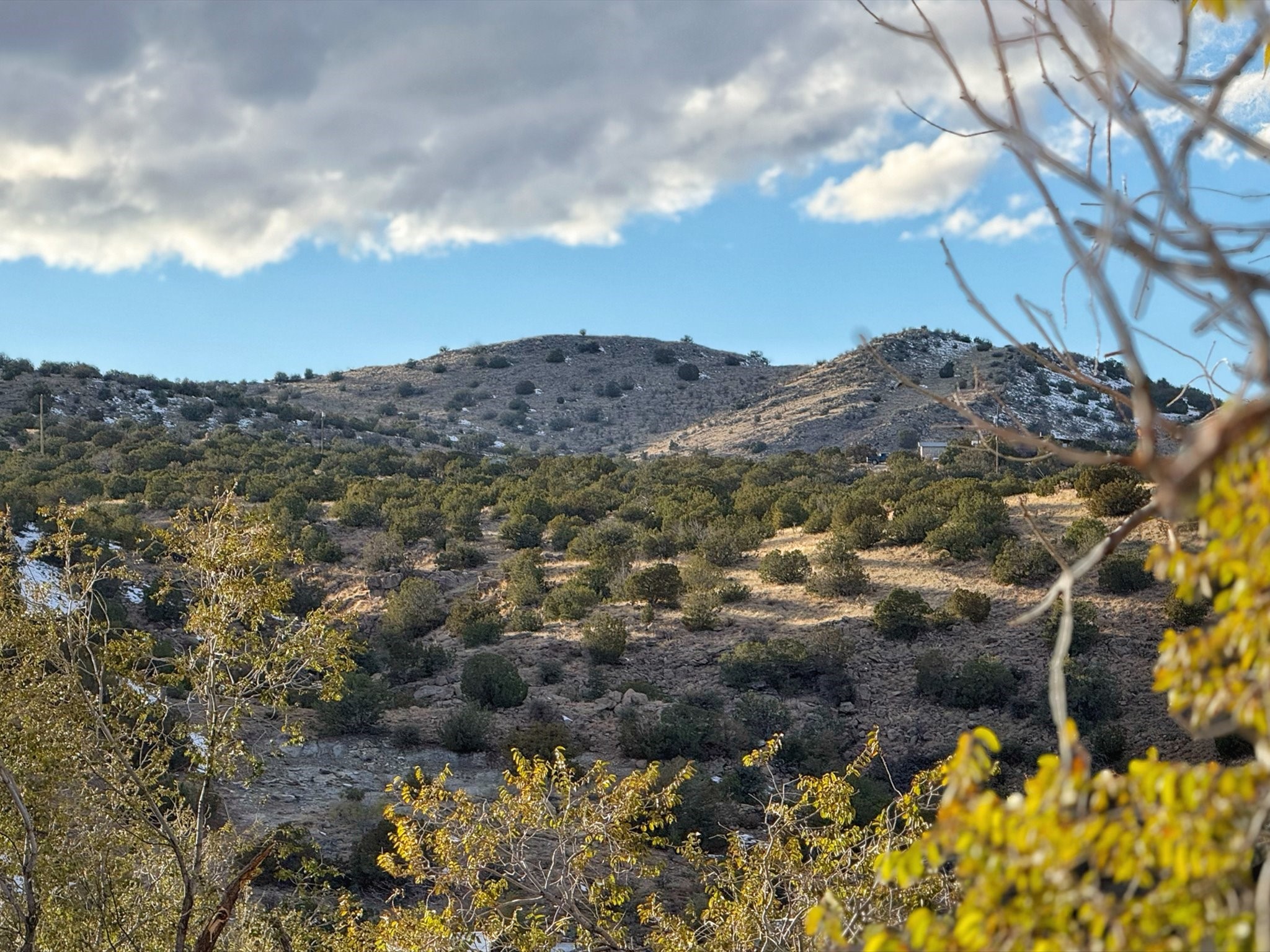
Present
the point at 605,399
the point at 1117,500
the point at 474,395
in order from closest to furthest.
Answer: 1. the point at 1117,500
2. the point at 474,395
3. the point at 605,399

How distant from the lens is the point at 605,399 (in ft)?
254

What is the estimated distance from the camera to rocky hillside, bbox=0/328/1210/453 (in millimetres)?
59156

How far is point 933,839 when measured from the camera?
3135 millimetres

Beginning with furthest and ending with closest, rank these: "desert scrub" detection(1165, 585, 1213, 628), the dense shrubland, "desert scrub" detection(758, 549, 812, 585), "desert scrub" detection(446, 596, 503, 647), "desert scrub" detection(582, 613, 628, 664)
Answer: "desert scrub" detection(758, 549, 812, 585) < "desert scrub" detection(446, 596, 503, 647) < "desert scrub" detection(582, 613, 628, 664) < "desert scrub" detection(1165, 585, 1213, 628) < the dense shrubland

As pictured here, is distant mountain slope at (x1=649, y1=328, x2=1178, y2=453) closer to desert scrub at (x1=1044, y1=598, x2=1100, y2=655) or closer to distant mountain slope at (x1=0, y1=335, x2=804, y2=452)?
distant mountain slope at (x1=0, y1=335, x2=804, y2=452)

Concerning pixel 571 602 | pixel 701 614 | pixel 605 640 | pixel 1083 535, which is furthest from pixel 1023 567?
pixel 571 602

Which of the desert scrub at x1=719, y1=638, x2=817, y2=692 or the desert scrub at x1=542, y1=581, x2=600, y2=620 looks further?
the desert scrub at x1=542, y1=581, x2=600, y2=620

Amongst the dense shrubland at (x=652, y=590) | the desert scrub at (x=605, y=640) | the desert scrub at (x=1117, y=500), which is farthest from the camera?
the desert scrub at (x=1117, y=500)

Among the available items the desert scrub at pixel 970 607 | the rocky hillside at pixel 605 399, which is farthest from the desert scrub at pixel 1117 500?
the rocky hillside at pixel 605 399

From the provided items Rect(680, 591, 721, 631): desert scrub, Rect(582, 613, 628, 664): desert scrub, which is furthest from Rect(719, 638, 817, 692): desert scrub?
Rect(582, 613, 628, 664): desert scrub

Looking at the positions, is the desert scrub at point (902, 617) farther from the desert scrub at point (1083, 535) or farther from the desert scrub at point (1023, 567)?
the desert scrub at point (1083, 535)

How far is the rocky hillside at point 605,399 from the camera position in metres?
59.2

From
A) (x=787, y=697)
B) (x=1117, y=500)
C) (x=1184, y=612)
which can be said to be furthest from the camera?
(x=1117, y=500)

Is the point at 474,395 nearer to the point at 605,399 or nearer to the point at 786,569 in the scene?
the point at 605,399
